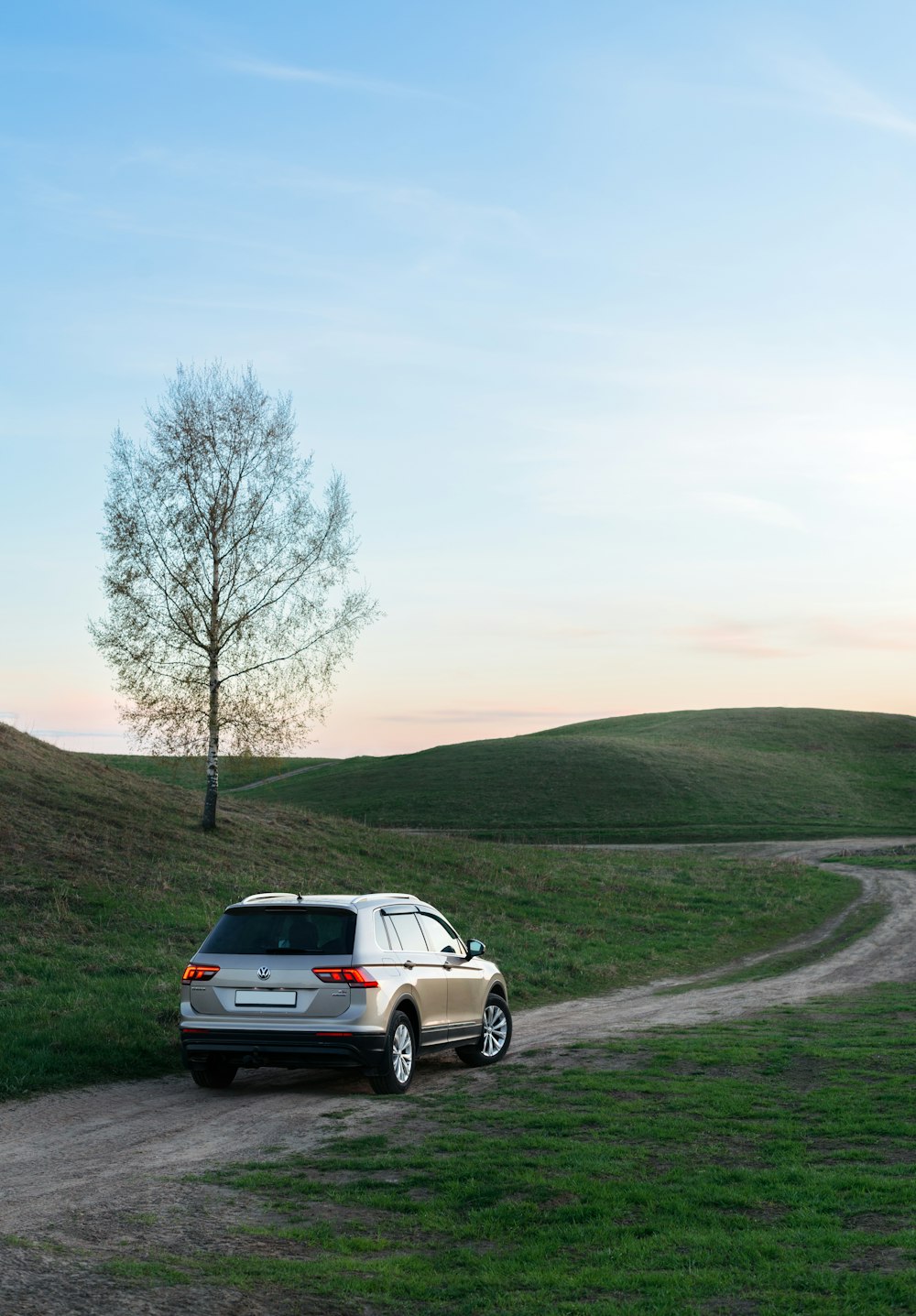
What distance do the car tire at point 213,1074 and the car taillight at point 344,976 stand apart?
165 centimetres

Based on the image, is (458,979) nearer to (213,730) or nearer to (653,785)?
(213,730)

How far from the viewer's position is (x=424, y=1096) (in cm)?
1227

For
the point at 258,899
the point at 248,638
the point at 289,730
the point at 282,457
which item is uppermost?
the point at 282,457

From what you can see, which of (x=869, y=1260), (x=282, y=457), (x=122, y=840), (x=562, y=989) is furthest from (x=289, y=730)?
(x=869, y=1260)

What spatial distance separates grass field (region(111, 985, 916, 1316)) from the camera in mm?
6469

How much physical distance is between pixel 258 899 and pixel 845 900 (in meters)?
32.3

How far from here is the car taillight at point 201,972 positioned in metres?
12.3

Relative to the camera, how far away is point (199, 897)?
2575cm

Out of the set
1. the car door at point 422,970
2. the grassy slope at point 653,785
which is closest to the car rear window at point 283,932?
the car door at point 422,970

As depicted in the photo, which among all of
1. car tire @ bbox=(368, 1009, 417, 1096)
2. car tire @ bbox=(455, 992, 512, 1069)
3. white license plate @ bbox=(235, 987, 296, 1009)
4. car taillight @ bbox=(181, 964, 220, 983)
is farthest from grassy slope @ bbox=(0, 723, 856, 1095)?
car tire @ bbox=(455, 992, 512, 1069)

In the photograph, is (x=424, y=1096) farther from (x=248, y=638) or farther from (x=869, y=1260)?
(x=248, y=638)

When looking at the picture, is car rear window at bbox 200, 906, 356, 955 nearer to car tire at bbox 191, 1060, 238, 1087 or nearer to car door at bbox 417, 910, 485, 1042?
car tire at bbox 191, 1060, 238, 1087

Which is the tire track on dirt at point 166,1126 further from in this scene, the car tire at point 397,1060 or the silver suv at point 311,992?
the silver suv at point 311,992

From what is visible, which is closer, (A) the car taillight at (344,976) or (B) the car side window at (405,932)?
(A) the car taillight at (344,976)
